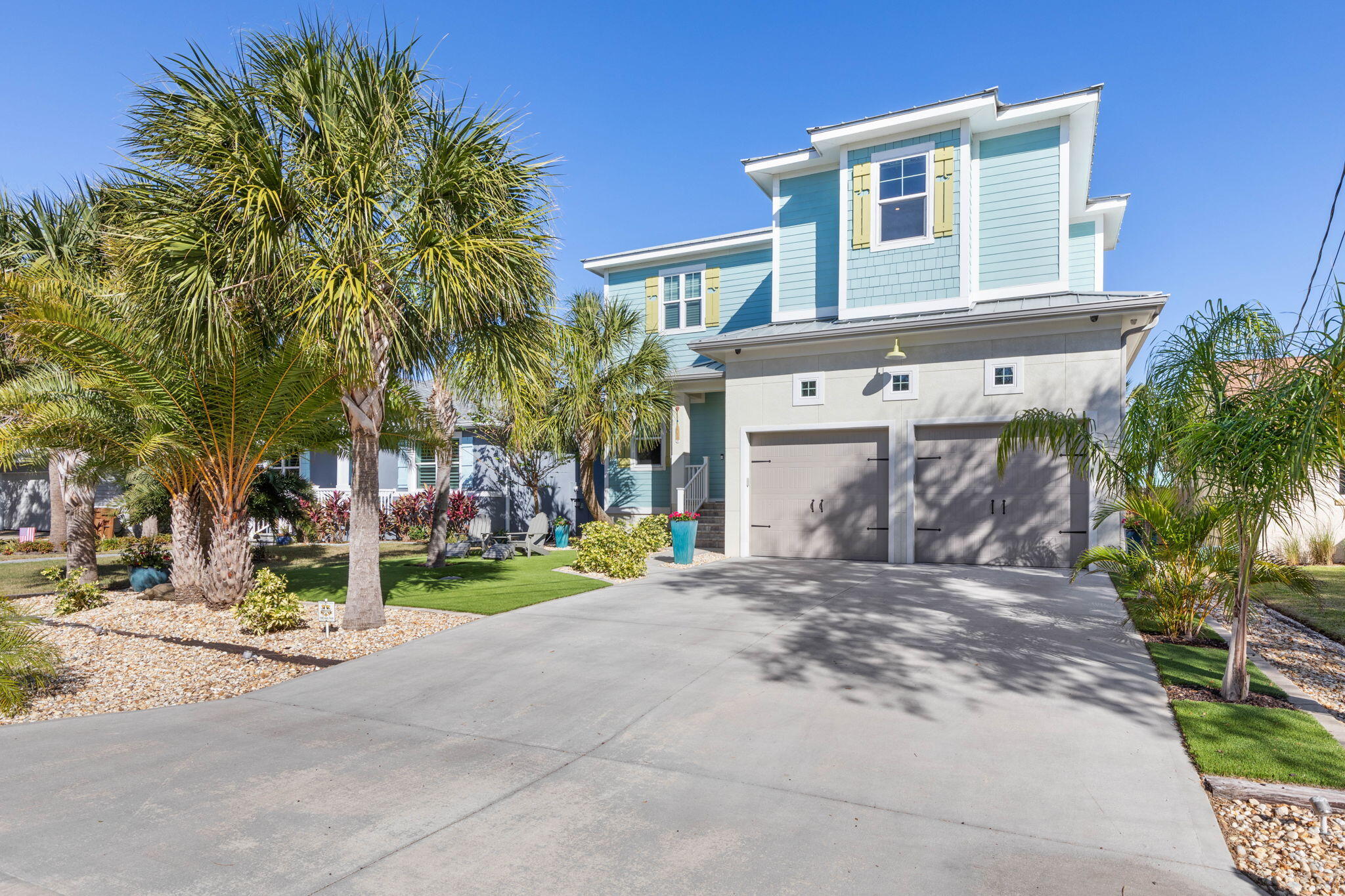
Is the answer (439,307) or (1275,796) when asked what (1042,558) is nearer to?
(1275,796)

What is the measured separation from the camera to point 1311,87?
7918mm

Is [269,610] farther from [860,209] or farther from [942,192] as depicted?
[942,192]

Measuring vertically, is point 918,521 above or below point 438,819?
above

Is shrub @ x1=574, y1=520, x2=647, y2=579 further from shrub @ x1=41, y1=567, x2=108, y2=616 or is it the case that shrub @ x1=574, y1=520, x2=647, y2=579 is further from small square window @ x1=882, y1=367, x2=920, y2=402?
shrub @ x1=41, y1=567, x2=108, y2=616

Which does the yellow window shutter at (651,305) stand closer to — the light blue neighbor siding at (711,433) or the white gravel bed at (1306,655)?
the light blue neighbor siding at (711,433)

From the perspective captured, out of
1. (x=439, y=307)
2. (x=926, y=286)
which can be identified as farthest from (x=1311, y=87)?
(x=439, y=307)

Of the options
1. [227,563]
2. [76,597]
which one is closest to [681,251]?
[227,563]

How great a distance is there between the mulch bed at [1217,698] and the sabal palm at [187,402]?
887 centimetres

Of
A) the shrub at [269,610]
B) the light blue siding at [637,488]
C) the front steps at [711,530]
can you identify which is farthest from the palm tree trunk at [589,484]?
the shrub at [269,610]

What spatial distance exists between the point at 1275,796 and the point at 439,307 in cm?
741

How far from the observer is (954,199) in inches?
517

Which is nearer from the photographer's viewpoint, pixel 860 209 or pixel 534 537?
pixel 860 209

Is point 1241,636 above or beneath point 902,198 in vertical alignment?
beneath

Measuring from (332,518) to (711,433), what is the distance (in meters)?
11.3
